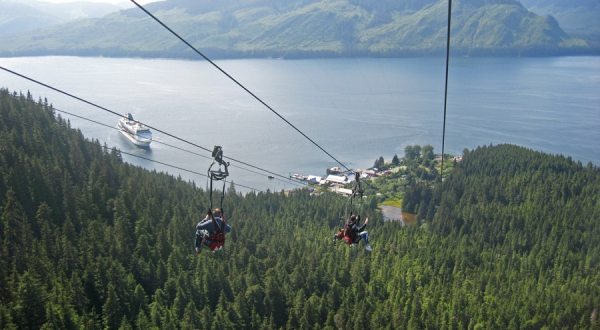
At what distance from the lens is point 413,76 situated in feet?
568

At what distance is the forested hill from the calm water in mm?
19580

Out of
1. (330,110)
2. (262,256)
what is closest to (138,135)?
(330,110)

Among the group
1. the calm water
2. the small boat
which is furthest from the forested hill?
the small boat

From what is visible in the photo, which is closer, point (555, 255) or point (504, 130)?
point (555, 255)

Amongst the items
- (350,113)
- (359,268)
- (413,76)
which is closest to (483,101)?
(350,113)

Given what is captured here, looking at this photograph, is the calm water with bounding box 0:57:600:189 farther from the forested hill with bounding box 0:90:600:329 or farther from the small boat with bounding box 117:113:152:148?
the forested hill with bounding box 0:90:600:329

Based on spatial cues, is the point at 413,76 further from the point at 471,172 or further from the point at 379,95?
the point at 471,172

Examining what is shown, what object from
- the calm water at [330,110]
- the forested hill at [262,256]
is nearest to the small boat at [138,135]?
the calm water at [330,110]

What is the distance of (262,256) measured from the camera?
149 ft

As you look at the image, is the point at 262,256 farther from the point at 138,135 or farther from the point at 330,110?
the point at 330,110

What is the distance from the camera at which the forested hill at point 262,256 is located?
3456cm

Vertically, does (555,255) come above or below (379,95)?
below

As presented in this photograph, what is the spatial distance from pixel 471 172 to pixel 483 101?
58428 mm

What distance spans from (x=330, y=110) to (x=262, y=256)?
248 ft
